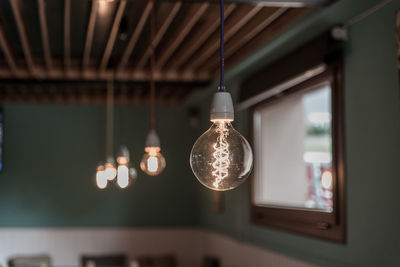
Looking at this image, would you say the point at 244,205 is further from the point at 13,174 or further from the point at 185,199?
the point at 13,174

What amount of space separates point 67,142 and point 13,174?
3.22 ft

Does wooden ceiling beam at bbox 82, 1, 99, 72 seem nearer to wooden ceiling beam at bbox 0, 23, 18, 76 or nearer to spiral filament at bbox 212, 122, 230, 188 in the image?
wooden ceiling beam at bbox 0, 23, 18, 76

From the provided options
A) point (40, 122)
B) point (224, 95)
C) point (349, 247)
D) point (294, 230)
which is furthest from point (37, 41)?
point (224, 95)

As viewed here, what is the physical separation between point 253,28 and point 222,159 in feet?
10.3

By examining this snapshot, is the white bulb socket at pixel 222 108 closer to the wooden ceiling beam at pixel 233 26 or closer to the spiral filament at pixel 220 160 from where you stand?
the spiral filament at pixel 220 160

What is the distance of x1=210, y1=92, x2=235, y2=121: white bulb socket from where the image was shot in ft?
6.60

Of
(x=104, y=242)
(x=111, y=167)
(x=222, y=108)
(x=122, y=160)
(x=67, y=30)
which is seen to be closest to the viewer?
(x=222, y=108)

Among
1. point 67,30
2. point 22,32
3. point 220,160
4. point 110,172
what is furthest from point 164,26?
point 220,160

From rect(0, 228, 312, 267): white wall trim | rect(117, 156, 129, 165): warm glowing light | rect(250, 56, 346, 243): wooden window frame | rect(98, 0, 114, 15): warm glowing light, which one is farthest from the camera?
rect(0, 228, 312, 267): white wall trim

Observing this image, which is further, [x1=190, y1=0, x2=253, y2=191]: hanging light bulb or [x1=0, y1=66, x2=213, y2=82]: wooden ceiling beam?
[x1=0, y1=66, x2=213, y2=82]: wooden ceiling beam

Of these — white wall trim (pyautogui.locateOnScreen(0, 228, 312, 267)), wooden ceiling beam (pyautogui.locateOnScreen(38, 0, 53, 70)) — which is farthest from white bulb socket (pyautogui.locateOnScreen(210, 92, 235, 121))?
white wall trim (pyautogui.locateOnScreen(0, 228, 312, 267))

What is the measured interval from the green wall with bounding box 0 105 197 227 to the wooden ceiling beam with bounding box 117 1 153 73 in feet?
7.20

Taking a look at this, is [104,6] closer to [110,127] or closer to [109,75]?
[109,75]

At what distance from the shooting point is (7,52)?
5730 millimetres
